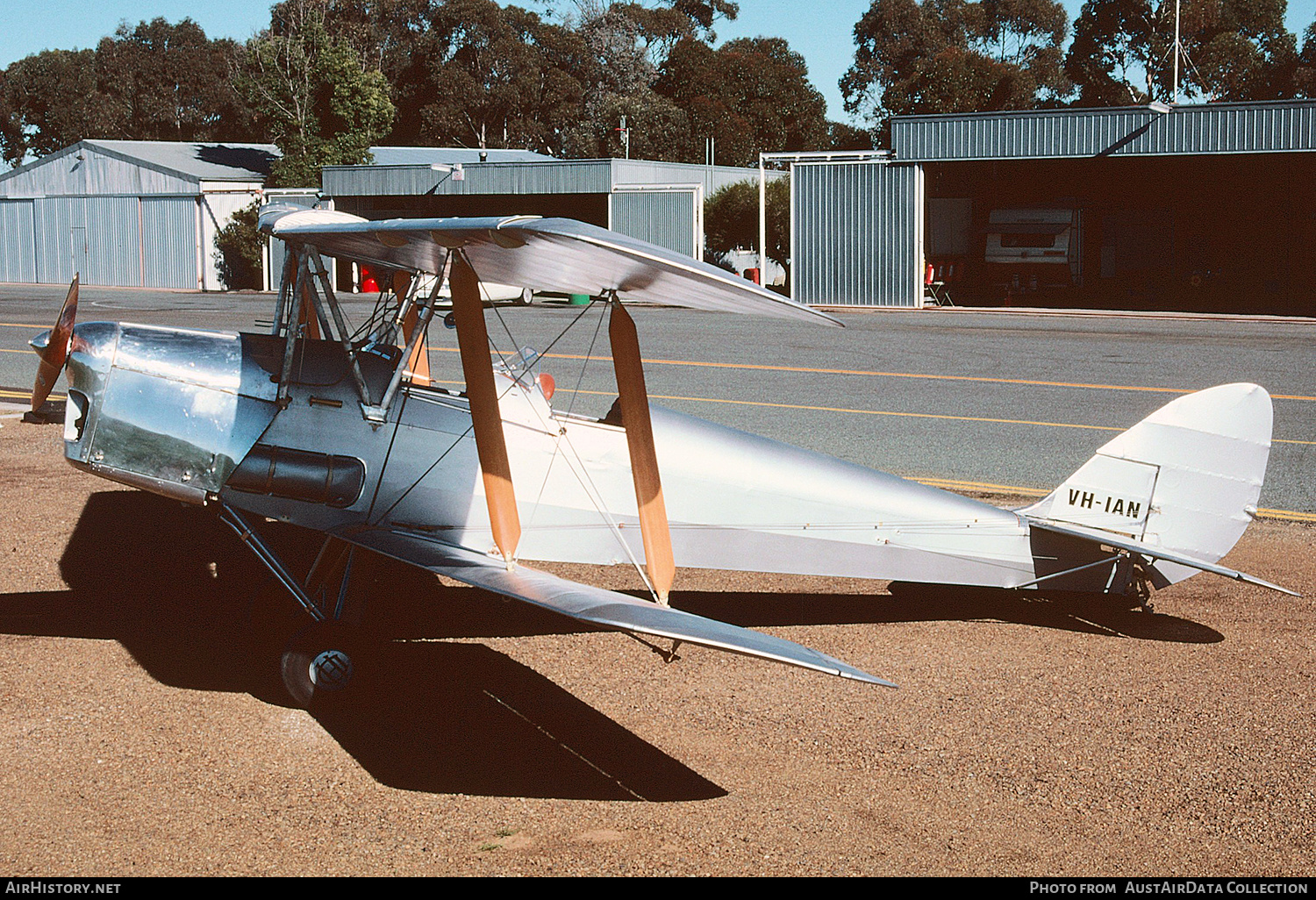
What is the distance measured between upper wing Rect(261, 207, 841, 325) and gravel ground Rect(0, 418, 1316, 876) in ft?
5.47

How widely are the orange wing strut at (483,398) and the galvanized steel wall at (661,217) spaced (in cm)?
2951

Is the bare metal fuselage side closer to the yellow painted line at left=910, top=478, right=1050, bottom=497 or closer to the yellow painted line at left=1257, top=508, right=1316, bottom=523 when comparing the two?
the yellow painted line at left=910, top=478, right=1050, bottom=497

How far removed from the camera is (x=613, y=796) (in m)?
4.92

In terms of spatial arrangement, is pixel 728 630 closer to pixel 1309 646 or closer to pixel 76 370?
pixel 76 370

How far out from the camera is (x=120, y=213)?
43.9 meters

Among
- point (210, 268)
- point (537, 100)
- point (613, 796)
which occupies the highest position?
point (537, 100)

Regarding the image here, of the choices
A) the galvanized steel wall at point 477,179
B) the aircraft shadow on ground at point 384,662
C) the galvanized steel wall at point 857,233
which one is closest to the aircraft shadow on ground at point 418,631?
the aircraft shadow on ground at point 384,662

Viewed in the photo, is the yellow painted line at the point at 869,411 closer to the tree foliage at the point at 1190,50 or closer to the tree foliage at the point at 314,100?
the tree foliage at the point at 314,100

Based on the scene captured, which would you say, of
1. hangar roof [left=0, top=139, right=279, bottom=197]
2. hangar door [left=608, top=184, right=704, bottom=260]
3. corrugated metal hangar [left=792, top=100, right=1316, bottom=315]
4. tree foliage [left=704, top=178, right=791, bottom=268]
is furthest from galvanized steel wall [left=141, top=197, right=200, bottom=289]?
corrugated metal hangar [left=792, top=100, right=1316, bottom=315]

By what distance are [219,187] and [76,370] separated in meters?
39.1

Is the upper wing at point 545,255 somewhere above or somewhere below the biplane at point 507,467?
above

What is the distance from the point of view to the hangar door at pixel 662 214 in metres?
34.9


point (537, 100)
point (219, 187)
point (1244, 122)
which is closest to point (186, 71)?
point (537, 100)

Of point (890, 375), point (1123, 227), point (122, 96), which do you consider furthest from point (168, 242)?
point (122, 96)
